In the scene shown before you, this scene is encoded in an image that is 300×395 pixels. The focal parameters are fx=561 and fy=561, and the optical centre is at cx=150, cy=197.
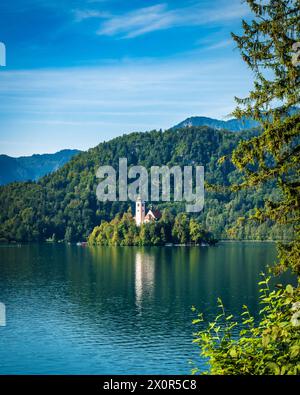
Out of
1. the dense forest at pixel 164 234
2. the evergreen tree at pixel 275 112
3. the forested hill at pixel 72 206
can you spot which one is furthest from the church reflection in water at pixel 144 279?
the forested hill at pixel 72 206

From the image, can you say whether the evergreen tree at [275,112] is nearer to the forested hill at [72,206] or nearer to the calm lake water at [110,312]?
the calm lake water at [110,312]

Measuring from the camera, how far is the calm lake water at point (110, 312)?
22609 millimetres

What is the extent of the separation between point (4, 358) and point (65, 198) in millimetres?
138259

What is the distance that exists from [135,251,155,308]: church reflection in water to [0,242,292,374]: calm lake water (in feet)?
0.30

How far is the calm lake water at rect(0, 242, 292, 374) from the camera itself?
22609 mm

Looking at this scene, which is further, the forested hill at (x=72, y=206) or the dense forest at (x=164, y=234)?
the forested hill at (x=72, y=206)

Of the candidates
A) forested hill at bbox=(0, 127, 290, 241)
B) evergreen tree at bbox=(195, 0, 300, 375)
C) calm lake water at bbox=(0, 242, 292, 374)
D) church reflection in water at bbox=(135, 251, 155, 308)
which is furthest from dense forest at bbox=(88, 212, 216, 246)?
evergreen tree at bbox=(195, 0, 300, 375)

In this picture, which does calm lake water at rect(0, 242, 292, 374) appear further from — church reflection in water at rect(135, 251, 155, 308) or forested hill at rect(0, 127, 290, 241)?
forested hill at rect(0, 127, 290, 241)

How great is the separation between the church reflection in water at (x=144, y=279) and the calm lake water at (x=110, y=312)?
91 millimetres

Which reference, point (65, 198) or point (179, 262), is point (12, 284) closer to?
point (179, 262)

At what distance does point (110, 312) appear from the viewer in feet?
111

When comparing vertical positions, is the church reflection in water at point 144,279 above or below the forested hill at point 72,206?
below
